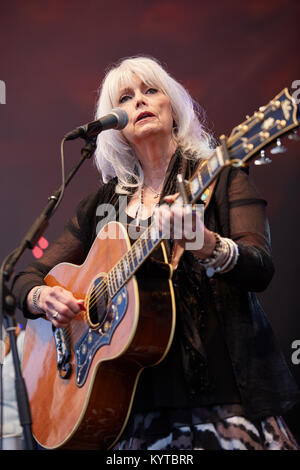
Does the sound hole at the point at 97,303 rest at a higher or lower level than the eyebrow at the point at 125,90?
lower

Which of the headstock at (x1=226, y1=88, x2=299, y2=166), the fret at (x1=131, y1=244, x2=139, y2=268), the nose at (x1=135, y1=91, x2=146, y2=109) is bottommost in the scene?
the fret at (x1=131, y1=244, x2=139, y2=268)

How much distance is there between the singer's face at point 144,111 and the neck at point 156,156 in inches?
1.3

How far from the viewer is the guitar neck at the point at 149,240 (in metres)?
1.65

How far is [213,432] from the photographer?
5.65ft

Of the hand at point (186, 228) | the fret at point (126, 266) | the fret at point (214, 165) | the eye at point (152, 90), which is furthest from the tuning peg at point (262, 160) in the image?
the eye at point (152, 90)

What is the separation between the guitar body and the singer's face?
0.49 m

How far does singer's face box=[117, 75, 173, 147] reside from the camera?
7.66 feet

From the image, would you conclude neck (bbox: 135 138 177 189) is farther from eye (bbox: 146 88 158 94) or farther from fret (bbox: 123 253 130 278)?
fret (bbox: 123 253 130 278)

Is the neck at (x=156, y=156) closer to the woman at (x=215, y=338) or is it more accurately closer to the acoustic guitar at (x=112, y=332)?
the woman at (x=215, y=338)

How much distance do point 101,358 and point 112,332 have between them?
0.33 ft

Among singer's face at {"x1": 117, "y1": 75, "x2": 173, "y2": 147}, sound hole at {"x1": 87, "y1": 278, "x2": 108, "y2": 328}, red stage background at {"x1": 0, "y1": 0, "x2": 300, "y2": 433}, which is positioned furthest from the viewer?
red stage background at {"x1": 0, "y1": 0, "x2": 300, "y2": 433}

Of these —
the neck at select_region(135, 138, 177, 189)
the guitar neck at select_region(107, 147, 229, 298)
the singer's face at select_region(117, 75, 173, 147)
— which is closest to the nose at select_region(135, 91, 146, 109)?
the singer's face at select_region(117, 75, 173, 147)

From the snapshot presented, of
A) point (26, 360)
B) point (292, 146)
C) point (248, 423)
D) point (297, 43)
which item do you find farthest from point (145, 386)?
point (297, 43)

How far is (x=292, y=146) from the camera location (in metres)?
2.67
